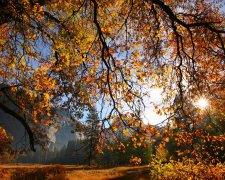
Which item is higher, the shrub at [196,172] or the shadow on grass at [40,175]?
the shrub at [196,172]

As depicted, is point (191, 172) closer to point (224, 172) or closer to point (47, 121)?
point (224, 172)

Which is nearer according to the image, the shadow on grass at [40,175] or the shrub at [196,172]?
the shrub at [196,172]

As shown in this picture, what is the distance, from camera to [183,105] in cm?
793

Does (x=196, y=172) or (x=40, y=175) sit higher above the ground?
(x=196, y=172)

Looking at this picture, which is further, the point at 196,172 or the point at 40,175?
the point at 40,175

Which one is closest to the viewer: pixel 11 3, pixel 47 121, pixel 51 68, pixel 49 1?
pixel 11 3

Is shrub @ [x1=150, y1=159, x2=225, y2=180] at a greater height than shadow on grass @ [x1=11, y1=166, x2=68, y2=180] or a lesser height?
greater

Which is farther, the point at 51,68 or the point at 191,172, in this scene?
the point at 191,172

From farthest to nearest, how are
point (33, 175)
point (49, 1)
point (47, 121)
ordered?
point (33, 175), point (47, 121), point (49, 1)

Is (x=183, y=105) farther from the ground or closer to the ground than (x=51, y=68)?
closer to the ground

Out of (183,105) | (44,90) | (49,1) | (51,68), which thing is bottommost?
(183,105)

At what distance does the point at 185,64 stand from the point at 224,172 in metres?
8.38

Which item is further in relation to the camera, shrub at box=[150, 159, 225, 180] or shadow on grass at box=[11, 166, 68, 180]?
shadow on grass at box=[11, 166, 68, 180]

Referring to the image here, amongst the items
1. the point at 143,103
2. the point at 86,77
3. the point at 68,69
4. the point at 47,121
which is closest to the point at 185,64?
the point at 143,103
